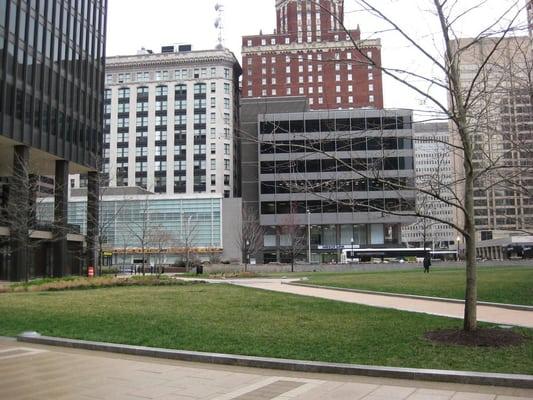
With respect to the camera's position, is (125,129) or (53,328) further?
(125,129)

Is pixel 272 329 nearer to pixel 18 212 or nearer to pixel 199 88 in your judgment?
pixel 18 212

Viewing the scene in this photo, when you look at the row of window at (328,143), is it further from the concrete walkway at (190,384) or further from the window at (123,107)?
the window at (123,107)

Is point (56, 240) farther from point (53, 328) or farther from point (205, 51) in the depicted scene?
point (205, 51)

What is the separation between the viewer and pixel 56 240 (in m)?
50.1

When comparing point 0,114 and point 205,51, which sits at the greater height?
point 205,51

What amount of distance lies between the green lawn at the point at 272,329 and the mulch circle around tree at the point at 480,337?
28 centimetres

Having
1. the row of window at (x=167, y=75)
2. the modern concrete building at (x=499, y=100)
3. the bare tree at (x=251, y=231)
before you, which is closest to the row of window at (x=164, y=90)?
the row of window at (x=167, y=75)

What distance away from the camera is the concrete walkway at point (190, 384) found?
702cm

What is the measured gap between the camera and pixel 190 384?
7734 mm

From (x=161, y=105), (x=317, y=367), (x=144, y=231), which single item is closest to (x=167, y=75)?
(x=161, y=105)

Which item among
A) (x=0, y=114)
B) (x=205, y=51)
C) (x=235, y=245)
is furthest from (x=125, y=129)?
(x=0, y=114)

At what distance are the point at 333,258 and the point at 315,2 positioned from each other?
93.4 m

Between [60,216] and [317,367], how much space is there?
44752 millimetres

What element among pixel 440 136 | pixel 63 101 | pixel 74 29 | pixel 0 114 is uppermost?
pixel 74 29
